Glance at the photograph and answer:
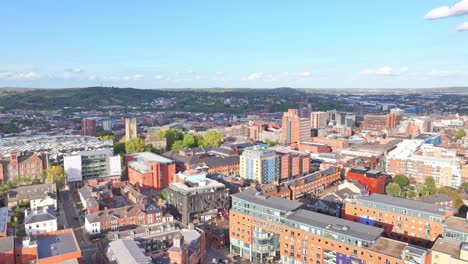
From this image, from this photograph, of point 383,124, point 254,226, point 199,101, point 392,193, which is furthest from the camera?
point 199,101

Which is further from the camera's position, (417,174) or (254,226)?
(417,174)

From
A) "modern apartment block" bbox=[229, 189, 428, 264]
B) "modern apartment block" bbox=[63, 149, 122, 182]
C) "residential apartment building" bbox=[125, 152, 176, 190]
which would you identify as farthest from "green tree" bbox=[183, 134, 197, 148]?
"modern apartment block" bbox=[229, 189, 428, 264]

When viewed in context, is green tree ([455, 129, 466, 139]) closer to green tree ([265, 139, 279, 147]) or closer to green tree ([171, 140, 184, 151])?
green tree ([265, 139, 279, 147])

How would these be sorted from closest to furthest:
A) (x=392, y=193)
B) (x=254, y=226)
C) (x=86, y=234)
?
(x=254, y=226), (x=86, y=234), (x=392, y=193)

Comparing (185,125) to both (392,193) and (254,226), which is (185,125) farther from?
(254,226)

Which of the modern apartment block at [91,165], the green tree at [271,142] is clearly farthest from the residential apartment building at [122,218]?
the green tree at [271,142]

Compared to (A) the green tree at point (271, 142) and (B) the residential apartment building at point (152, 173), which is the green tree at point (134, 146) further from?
(A) the green tree at point (271, 142)

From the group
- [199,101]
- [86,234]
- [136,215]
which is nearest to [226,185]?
[136,215]
